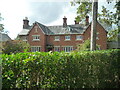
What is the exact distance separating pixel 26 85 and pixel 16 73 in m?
0.50

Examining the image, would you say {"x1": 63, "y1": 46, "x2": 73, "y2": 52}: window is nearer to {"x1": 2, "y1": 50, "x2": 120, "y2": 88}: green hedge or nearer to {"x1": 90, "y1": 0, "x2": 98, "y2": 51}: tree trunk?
{"x1": 90, "y1": 0, "x2": 98, "y2": 51}: tree trunk

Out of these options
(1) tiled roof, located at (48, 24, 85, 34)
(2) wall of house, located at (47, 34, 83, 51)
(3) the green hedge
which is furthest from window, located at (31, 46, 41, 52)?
(3) the green hedge

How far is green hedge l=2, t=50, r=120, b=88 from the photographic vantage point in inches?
150

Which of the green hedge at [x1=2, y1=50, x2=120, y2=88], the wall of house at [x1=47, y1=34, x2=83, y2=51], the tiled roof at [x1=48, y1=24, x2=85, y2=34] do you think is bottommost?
the green hedge at [x1=2, y1=50, x2=120, y2=88]

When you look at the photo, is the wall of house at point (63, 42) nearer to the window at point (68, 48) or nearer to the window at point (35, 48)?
the window at point (68, 48)

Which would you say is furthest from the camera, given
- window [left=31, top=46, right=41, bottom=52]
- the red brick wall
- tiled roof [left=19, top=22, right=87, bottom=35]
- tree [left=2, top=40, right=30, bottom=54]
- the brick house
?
window [left=31, top=46, right=41, bottom=52]

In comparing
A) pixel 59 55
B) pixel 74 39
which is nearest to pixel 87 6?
pixel 59 55

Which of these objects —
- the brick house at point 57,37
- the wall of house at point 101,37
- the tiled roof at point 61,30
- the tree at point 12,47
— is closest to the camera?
the tree at point 12,47

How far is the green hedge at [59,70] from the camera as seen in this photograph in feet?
12.5

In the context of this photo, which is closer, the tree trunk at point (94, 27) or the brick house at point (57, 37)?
the tree trunk at point (94, 27)

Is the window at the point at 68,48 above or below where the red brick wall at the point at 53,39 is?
below

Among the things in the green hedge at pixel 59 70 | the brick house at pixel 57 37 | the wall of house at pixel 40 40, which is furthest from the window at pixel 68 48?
the green hedge at pixel 59 70

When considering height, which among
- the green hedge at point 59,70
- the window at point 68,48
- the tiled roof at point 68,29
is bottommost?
the green hedge at point 59,70

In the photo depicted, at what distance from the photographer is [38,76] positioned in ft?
13.2
